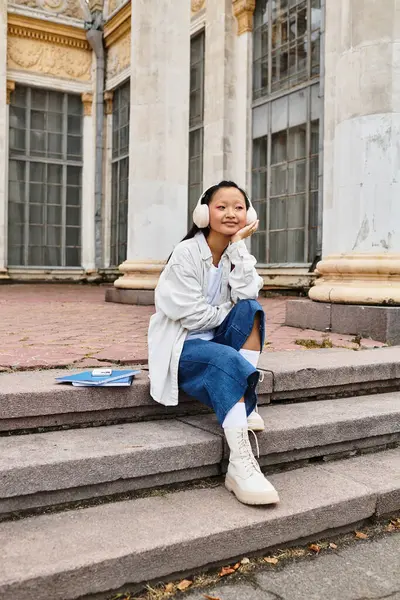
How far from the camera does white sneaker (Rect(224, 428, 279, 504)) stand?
8.05 ft

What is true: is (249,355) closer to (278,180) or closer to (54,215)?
(278,180)

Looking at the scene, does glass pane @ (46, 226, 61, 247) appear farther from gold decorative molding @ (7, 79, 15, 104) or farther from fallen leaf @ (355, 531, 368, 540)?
fallen leaf @ (355, 531, 368, 540)

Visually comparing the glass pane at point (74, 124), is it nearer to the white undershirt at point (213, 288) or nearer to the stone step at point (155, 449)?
the white undershirt at point (213, 288)

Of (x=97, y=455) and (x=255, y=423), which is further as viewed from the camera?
(x=255, y=423)

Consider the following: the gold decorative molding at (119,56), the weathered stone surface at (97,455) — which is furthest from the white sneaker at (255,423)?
the gold decorative molding at (119,56)

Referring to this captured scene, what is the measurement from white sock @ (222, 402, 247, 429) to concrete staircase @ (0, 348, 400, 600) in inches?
6.2

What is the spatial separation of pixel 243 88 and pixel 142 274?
5.67 metres

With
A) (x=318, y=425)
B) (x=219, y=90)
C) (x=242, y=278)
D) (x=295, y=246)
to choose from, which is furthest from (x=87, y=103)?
(x=318, y=425)

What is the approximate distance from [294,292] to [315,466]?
28.6 feet

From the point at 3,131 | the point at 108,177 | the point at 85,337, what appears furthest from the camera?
the point at 108,177

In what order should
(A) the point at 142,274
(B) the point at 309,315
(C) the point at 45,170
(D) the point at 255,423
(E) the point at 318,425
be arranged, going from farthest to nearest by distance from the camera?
(C) the point at 45,170
(A) the point at 142,274
(B) the point at 309,315
(E) the point at 318,425
(D) the point at 255,423

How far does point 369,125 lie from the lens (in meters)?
5.27

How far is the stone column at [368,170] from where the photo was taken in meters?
5.20

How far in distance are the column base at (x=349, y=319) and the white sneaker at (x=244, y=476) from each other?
2.72m
